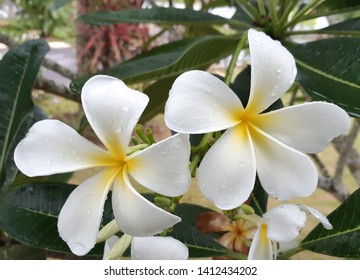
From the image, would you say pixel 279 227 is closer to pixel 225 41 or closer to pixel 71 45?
pixel 225 41

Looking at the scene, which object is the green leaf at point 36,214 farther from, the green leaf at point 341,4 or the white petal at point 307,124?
the green leaf at point 341,4

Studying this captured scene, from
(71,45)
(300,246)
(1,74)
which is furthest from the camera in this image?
(71,45)

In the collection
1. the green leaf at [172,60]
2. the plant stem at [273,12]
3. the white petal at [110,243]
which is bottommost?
the white petal at [110,243]

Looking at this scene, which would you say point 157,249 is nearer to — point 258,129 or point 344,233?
point 258,129

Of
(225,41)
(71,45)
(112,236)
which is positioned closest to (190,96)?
(112,236)

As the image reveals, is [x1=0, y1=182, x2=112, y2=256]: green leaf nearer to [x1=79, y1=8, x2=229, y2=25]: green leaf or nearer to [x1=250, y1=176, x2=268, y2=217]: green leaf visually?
[x1=250, y1=176, x2=268, y2=217]: green leaf

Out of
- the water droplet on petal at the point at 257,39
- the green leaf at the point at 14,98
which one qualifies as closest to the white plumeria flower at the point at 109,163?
the water droplet on petal at the point at 257,39
